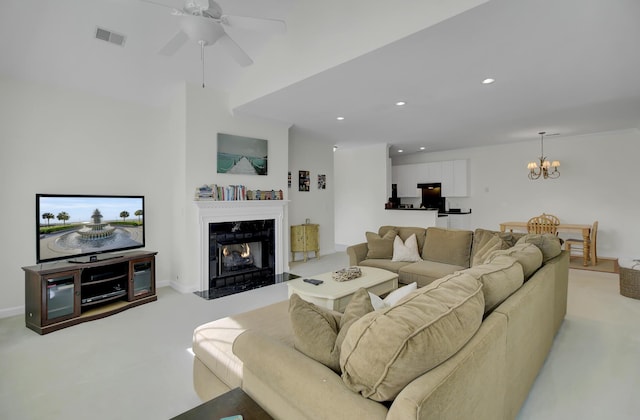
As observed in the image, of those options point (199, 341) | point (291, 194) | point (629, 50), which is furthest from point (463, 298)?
point (291, 194)

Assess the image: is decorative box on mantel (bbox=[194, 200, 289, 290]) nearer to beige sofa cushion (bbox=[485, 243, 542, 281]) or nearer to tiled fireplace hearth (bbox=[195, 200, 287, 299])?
tiled fireplace hearth (bbox=[195, 200, 287, 299])

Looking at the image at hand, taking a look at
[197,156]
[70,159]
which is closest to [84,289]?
[70,159]

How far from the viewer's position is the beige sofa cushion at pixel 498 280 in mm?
1478

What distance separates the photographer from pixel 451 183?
7.70m

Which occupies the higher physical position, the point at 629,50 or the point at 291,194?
the point at 629,50

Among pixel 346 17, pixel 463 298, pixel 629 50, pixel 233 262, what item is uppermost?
pixel 346 17

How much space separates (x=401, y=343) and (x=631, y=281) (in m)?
4.42

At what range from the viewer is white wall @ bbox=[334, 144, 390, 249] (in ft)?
23.2

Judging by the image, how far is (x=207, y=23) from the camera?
2291mm

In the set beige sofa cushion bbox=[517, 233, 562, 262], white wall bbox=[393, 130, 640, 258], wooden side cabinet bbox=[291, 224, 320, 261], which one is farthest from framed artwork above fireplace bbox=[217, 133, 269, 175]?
white wall bbox=[393, 130, 640, 258]

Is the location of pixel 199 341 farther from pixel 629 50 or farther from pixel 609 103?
pixel 609 103

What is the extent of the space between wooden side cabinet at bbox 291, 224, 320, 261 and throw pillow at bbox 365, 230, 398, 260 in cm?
193

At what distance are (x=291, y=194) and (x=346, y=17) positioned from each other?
360cm

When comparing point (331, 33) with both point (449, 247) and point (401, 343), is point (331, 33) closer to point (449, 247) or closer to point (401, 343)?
point (449, 247)
